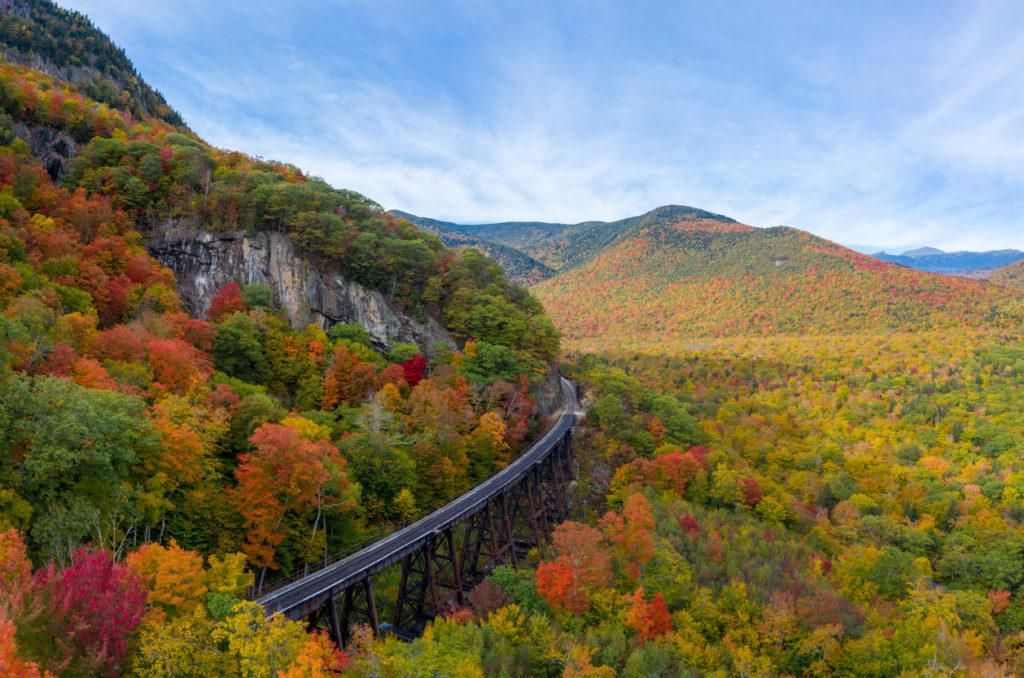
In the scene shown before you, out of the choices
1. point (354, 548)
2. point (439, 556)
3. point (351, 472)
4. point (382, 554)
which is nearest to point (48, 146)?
point (351, 472)

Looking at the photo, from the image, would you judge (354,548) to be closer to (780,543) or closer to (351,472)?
(351,472)

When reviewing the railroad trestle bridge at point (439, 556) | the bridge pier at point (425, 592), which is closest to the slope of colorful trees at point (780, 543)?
the bridge pier at point (425, 592)

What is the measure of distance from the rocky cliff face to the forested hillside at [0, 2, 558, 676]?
1.92 metres

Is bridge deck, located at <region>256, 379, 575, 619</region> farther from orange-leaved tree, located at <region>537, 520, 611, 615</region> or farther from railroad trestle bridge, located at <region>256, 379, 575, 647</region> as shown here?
orange-leaved tree, located at <region>537, 520, 611, 615</region>

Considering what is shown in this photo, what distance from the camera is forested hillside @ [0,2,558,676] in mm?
16531

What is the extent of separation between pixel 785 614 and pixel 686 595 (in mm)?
6457

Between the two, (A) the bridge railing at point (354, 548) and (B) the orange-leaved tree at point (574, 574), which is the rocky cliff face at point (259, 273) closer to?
(A) the bridge railing at point (354, 548)

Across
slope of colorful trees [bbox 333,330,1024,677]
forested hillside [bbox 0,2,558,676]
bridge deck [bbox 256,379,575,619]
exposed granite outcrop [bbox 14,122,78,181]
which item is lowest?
slope of colorful trees [bbox 333,330,1024,677]

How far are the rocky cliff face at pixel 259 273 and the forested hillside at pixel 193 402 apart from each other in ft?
6.28

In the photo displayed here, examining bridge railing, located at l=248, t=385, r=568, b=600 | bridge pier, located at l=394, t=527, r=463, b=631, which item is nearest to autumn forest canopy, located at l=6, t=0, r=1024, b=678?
bridge railing, located at l=248, t=385, r=568, b=600

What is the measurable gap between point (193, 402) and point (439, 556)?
18.7 m

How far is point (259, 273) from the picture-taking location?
5091 cm

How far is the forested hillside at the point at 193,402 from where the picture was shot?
16.5 m

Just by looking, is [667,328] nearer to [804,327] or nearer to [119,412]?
[804,327]
